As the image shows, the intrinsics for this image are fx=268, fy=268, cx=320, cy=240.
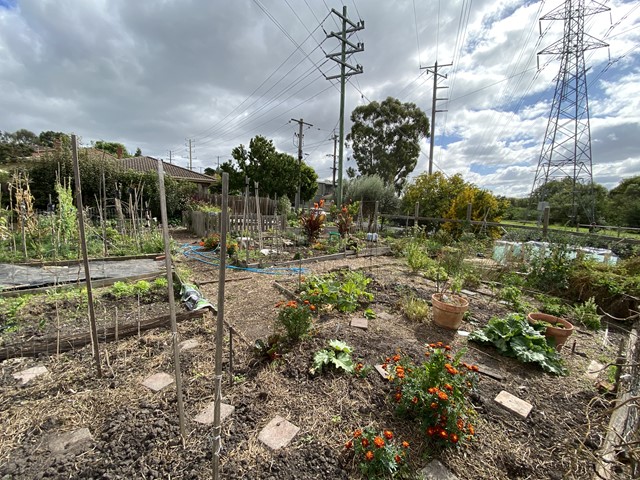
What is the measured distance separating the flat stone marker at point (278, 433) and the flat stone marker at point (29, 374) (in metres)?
1.82

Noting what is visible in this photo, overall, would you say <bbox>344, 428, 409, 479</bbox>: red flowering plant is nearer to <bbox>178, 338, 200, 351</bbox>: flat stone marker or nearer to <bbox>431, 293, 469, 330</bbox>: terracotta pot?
<bbox>178, 338, 200, 351</bbox>: flat stone marker

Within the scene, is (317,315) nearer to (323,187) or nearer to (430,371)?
(430,371)

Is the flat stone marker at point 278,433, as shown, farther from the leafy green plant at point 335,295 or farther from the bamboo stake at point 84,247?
the leafy green plant at point 335,295

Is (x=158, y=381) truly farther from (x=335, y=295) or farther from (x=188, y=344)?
(x=335, y=295)

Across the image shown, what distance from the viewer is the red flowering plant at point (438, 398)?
1.54 meters

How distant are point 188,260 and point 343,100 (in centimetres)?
1073

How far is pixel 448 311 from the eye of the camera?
301cm

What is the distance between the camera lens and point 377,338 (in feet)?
8.98

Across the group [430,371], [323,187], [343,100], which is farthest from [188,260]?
[323,187]

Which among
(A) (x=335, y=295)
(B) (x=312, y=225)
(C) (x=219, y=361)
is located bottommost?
(A) (x=335, y=295)

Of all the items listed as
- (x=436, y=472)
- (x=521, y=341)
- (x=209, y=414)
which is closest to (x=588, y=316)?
(x=521, y=341)

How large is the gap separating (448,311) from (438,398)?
5.36 feet

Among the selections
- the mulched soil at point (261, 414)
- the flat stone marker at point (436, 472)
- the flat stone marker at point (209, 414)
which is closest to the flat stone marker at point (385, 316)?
the mulched soil at point (261, 414)

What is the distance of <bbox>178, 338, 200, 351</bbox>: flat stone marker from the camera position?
8.02 feet
